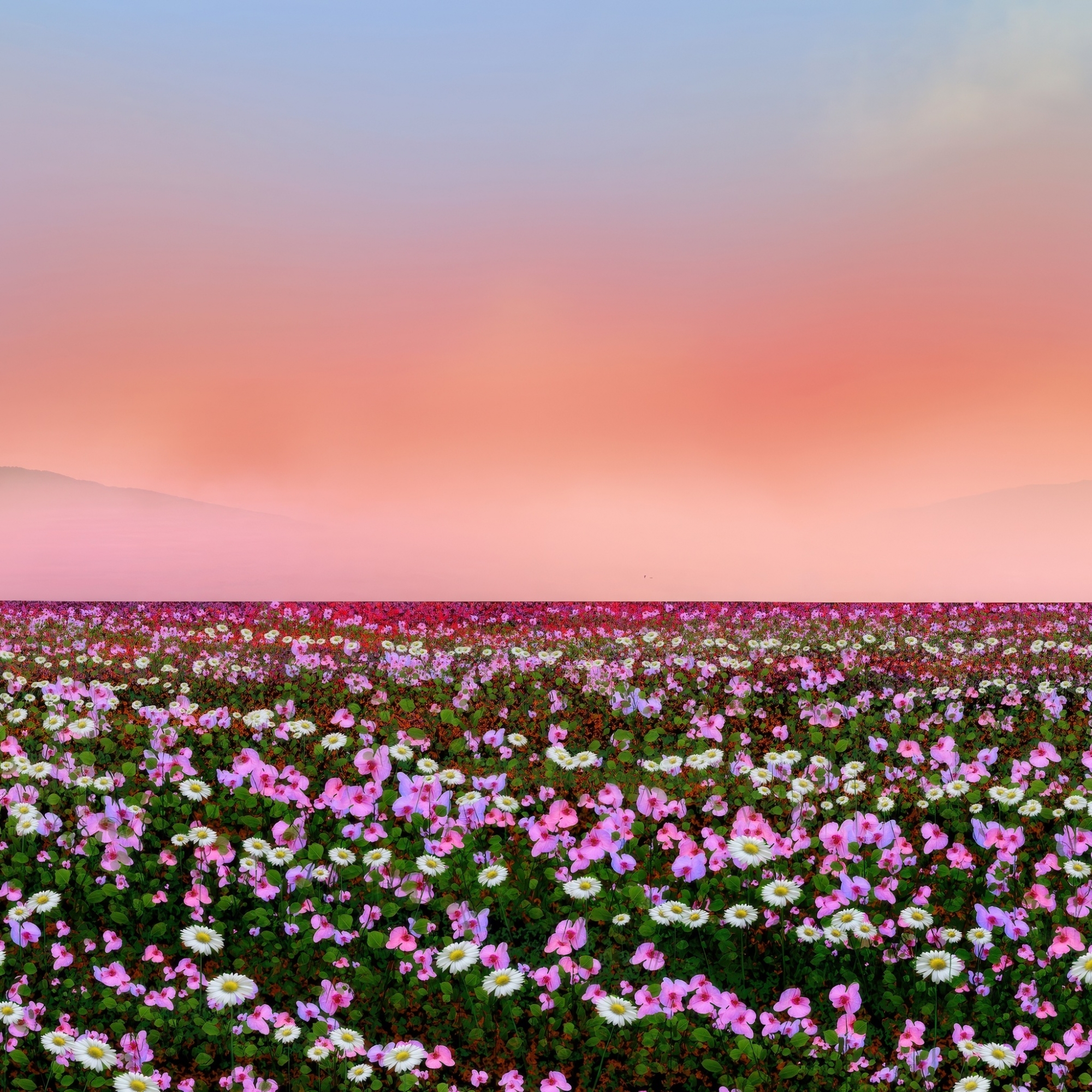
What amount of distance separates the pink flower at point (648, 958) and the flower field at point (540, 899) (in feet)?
0.13

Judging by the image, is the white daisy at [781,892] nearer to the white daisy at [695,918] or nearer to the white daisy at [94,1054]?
the white daisy at [695,918]

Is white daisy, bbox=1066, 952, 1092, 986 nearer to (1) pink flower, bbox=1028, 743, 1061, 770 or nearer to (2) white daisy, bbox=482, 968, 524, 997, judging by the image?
(2) white daisy, bbox=482, 968, 524, 997

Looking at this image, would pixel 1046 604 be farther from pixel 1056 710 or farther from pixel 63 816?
pixel 63 816

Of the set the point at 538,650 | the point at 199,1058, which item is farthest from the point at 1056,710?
the point at 199,1058

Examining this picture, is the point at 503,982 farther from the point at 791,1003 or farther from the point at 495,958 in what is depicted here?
the point at 791,1003

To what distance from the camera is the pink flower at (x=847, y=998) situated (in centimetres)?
432

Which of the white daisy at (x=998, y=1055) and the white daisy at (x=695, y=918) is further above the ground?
the white daisy at (x=695, y=918)

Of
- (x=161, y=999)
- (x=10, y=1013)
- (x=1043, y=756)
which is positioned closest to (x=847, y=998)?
(x=161, y=999)

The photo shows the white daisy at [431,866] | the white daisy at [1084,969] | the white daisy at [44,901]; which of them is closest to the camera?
the white daisy at [1084,969]

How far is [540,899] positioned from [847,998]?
5.18 ft

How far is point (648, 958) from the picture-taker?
4.53 m

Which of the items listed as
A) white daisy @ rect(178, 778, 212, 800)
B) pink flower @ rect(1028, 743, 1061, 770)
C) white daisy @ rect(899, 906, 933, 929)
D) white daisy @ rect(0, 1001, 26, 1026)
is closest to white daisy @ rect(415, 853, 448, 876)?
white daisy @ rect(178, 778, 212, 800)

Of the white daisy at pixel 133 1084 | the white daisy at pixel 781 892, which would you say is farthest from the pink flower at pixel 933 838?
the white daisy at pixel 133 1084

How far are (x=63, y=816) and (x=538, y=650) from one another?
7.05 meters
